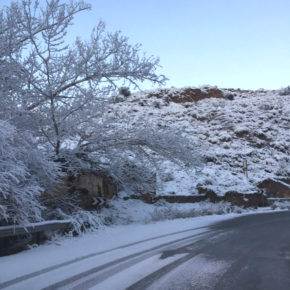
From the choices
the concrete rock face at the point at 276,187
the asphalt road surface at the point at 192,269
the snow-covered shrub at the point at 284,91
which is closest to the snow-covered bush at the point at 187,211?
the asphalt road surface at the point at 192,269

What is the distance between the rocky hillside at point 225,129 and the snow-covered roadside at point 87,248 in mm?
10784

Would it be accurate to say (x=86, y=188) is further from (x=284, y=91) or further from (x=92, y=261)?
(x=284, y=91)

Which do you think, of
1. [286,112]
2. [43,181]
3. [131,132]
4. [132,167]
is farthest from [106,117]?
[286,112]

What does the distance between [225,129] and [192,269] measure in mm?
34927

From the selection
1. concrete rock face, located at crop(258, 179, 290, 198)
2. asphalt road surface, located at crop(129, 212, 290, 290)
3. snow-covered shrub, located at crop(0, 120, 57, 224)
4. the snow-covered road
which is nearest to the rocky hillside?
concrete rock face, located at crop(258, 179, 290, 198)

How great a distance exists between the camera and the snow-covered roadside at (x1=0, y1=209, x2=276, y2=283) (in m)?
4.90

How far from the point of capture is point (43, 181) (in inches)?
305

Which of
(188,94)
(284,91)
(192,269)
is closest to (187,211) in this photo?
(192,269)

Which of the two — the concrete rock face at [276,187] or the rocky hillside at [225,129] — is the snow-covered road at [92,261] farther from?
the concrete rock face at [276,187]

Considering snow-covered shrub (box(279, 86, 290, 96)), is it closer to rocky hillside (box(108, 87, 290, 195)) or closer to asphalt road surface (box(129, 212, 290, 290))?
rocky hillside (box(108, 87, 290, 195))

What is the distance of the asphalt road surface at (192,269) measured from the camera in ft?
13.2

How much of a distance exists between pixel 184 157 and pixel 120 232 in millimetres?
3316

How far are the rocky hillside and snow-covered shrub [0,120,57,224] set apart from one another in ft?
41.9

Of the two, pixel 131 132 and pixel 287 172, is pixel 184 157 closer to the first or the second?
pixel 131 132
